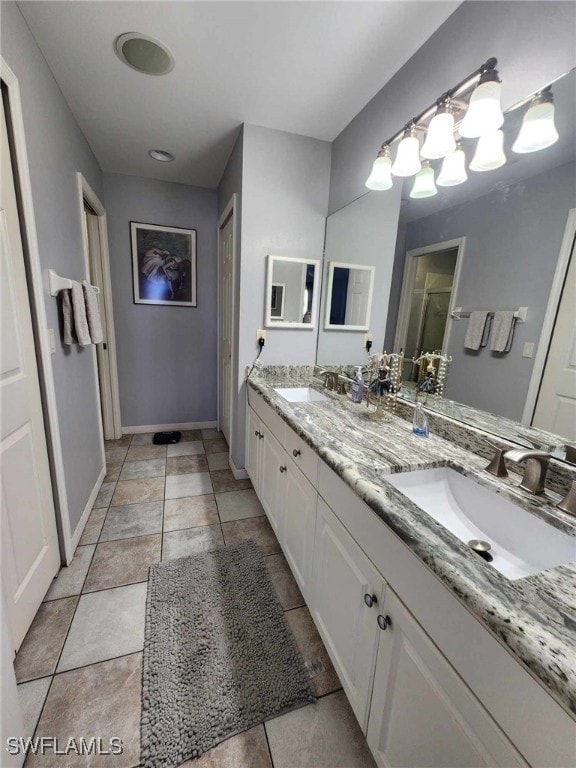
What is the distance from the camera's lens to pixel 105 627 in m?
1.34

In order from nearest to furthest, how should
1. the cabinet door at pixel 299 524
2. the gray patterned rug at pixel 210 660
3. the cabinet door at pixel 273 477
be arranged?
the gray patterned rug at pixel 210 660
the cabinet door at pixel 299 524
the cabinet door at pixel 273 477

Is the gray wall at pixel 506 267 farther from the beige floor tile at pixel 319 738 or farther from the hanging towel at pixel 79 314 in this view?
the hanging towel at pixel 79 314

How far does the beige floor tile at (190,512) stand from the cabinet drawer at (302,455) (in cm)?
94

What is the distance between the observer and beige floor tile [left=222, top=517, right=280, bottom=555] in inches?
72.1

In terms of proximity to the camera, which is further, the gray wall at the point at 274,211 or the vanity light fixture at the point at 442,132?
the gray wall at the point at 274,211

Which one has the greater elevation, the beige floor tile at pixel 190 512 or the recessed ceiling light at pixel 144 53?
the recessed ceiling light at pixel 144 53

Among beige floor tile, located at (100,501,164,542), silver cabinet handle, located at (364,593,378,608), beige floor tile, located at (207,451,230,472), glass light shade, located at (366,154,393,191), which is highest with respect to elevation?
glass light shade, located at (366,154,393,191)

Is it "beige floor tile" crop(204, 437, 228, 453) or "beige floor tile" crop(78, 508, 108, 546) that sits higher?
"beige floor tile" crop(204, 437, 228, 453)

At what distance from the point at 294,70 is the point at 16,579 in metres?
2.60

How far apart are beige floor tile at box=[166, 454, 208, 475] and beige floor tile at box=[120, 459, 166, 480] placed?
0.06 meters

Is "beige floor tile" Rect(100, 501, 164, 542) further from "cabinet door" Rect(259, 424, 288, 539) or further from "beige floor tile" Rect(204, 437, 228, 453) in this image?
"beige floor tile" Rect(204, 437, 228, 453)

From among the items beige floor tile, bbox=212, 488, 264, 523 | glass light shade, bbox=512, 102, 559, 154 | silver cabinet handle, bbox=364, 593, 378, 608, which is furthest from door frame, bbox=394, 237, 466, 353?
beige floor tile, bbox=212, 488, 264, 523

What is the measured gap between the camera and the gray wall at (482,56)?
922 millimetres

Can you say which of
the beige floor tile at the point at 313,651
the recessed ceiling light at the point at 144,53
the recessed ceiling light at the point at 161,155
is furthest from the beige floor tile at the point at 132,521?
the recessed ceiling light at the point at 161,155
